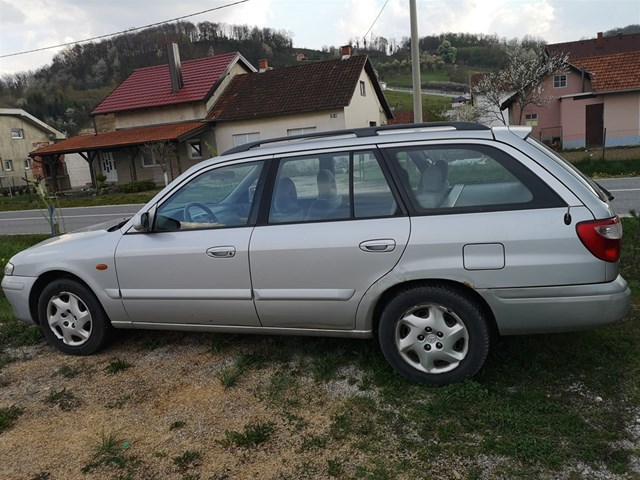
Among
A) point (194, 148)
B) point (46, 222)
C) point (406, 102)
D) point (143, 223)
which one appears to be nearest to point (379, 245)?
point (143, 223)

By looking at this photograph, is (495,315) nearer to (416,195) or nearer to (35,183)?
(416,195)

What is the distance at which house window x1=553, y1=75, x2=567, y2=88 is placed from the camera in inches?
1248

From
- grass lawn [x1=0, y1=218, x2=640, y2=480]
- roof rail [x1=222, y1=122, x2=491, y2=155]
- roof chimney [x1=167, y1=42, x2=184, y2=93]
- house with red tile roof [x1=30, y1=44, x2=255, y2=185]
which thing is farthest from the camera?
roof chimney [x1=167, y1=42, x2=184, y2=93]

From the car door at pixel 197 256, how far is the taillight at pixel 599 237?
216 centimetres

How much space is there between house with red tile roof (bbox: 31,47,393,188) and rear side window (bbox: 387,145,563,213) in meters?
24.6

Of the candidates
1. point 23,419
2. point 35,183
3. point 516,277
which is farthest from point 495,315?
point 35,183

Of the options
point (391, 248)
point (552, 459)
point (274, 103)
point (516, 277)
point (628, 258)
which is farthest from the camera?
point (274, 103)

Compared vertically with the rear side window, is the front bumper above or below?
below

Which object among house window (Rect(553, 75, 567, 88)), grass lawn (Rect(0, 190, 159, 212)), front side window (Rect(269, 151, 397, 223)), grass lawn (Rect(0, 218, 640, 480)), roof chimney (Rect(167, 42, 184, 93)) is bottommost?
grass lawn (Rect(0, 190, 159, 212))

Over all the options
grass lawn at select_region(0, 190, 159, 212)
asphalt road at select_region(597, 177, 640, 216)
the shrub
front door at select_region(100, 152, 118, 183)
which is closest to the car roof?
asphalt road at select_region(597, 177, 640, 216)

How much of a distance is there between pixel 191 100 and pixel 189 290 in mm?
27764

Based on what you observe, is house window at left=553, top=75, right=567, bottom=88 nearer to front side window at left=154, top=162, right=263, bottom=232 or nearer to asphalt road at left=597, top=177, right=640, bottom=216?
asphalt road at left=597, top=177, right=640, bottom=216

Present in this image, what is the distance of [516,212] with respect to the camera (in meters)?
3.24

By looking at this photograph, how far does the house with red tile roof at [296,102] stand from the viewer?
2814cm
